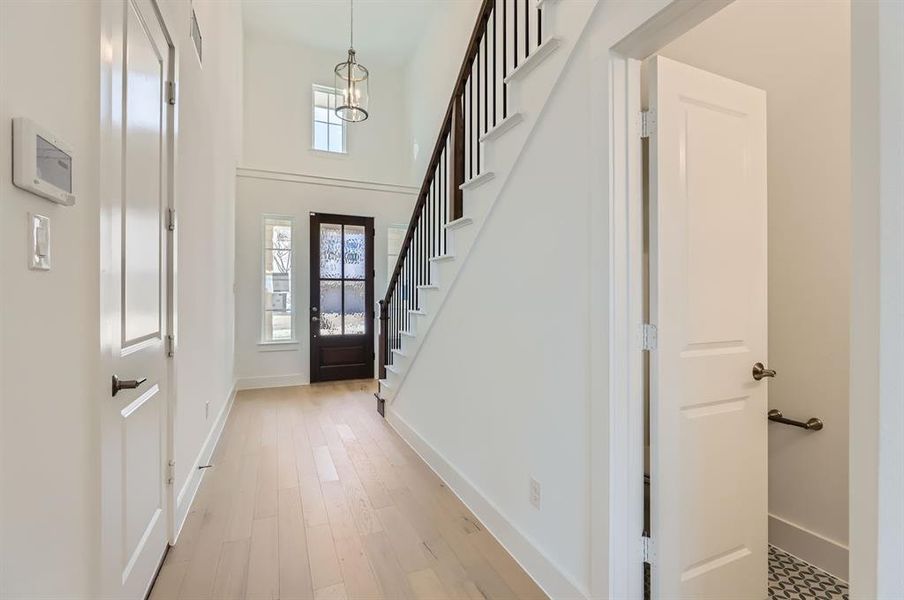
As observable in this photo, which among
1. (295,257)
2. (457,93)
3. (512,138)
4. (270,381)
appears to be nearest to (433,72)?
(295,257)

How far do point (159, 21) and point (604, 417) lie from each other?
232cm

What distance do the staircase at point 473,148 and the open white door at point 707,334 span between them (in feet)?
1.59

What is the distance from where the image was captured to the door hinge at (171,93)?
1832 millimetres

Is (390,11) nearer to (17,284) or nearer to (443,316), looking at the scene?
(443,316)

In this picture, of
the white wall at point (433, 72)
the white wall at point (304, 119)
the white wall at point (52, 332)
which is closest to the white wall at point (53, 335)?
the white wall at point (52, 332)

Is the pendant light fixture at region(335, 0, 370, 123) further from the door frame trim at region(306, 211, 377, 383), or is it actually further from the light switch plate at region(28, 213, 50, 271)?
the light switch plate at region(28, 213, 50, 271)

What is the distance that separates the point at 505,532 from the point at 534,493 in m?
0.34

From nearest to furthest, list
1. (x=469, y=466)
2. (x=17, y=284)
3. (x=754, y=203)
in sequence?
1. (x=17, y=284)
2. (x=754, y=203)
3. (x=469, y=466)

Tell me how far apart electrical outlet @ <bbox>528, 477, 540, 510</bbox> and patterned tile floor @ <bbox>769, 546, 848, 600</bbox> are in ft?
3.28

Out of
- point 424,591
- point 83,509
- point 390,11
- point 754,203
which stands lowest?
point 424,591

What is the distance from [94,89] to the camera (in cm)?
112

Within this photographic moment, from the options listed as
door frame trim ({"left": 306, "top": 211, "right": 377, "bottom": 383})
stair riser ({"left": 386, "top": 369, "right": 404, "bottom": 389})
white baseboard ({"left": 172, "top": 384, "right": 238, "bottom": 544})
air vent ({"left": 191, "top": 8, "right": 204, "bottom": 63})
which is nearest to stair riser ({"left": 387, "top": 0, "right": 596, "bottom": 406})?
stair riser ({"left": 386, "top": 369, "right": 404, "bottom": 389})

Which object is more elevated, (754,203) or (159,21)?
(159,21)

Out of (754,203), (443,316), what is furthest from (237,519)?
(754,203)
